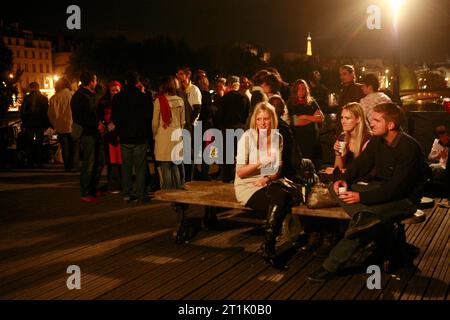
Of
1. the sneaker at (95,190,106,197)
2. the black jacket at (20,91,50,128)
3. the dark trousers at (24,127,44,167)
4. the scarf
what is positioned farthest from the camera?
the dark trousers at (24,127,44,167)

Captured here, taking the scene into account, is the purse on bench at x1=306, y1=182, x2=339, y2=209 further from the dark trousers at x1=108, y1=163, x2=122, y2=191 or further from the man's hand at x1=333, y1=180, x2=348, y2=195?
the dark trousers at x1=108, y1=163, x2=122, y2=191

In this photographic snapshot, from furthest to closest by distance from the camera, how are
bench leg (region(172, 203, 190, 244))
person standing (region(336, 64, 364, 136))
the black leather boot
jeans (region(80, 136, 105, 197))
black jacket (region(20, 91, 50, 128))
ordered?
1. black jacket (region(20, 91, 50, 128))
2. jeans (region(80, 136, 105, 197))
3. person standing (region(336, 64, 364, 136))
4. bench leg (region(172, 203, 190, 244))
5. the black leather boot

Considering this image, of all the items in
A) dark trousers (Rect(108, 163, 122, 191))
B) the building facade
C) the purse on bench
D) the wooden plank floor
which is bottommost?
the wooden plank floor

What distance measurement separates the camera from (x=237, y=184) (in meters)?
6.32

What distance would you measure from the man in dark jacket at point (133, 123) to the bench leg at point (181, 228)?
7.43ft

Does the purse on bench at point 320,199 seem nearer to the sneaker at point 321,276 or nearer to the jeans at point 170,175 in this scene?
the sneaker at point 321,276

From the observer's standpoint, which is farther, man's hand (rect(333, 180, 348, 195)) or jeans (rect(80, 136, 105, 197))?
jeans (rect(80, 136, 105, 197))

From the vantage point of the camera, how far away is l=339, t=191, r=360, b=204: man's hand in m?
5.38

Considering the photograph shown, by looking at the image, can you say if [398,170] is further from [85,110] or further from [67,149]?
[67,149]

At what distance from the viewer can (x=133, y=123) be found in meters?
8.71

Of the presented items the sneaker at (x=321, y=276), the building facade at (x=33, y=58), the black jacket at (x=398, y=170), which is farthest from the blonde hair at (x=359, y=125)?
the building facade at (x=33, y=58)

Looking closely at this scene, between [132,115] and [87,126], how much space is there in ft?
3.37

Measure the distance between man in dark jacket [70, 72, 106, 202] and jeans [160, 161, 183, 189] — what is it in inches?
46.8

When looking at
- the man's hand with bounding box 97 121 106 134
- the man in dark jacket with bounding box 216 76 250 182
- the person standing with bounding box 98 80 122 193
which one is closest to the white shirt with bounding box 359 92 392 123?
the man in dark jacket with bounding box 216 76 250 182
